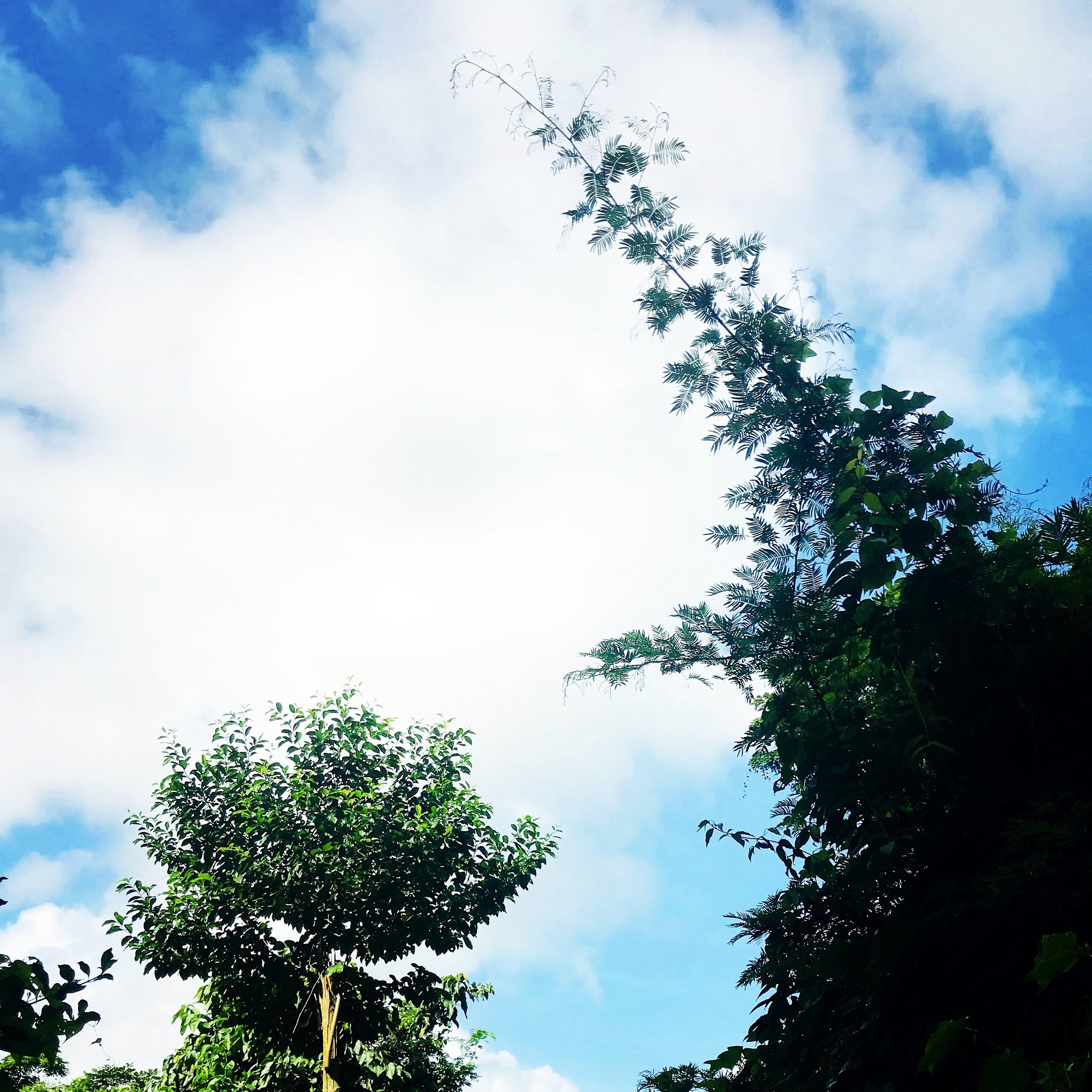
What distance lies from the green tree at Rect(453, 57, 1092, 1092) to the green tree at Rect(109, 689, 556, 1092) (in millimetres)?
8810

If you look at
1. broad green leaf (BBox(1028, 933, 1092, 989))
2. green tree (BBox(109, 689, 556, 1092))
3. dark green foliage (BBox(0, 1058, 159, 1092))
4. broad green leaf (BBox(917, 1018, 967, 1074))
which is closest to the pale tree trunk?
green tree (BBox(109, 689, 556, 1092))

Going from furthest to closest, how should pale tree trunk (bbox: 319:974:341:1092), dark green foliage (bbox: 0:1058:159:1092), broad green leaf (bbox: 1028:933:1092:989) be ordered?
dark green foliage (bbox: 0:1058:159:1092) < pale tree trunk (bbox: 319:974:341:1092) < broad green leaf (bbox: 1028:933:1092:989)

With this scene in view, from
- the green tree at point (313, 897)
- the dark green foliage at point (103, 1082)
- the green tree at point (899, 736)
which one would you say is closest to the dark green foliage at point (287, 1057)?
the green tree at point (313, 897)

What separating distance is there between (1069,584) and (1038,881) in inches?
32.6

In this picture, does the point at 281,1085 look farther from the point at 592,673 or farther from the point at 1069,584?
the point at 1069,584

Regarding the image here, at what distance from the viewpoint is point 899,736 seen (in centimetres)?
237

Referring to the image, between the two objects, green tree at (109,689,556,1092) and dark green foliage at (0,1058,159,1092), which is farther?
dark green foliage at (0,1058,159,1092)

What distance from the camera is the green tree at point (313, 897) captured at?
1048 cm

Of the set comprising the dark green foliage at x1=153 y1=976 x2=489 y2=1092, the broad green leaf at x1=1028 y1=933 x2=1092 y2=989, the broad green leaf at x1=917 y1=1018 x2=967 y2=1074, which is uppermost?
the dark green foliage at x1=153 y1=976 x2=489 y2=1092

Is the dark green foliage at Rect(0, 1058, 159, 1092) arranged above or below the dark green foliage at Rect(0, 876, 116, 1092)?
above

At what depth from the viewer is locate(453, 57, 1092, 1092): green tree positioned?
179cm

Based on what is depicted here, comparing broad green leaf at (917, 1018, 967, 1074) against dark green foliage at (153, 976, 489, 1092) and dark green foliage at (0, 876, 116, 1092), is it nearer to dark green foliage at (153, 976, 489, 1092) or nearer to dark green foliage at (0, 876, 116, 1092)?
dark green foliage at (0, 876, 116, 1092)

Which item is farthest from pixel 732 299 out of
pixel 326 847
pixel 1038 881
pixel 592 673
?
pixel 326 847

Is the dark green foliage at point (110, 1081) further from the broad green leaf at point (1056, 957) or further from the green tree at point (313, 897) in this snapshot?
the broad green leaf at point (1056, 957)
